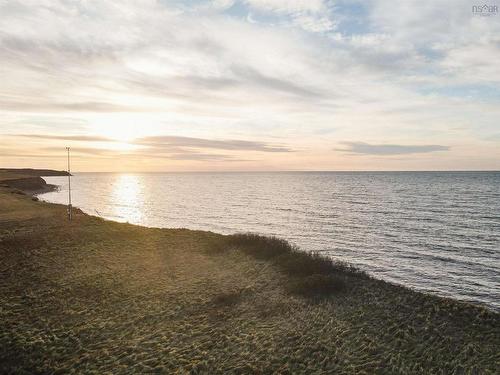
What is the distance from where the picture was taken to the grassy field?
14.2 m

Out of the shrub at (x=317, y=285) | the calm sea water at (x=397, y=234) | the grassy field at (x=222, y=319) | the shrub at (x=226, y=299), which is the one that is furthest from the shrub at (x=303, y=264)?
the calm sea water at (x=397, y=234)

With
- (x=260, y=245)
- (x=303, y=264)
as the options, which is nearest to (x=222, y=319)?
(x=303, y=264)

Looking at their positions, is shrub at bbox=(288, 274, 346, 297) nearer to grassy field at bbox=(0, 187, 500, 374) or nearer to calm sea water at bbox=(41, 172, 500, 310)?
grassy field at bbox=(0, 187, 500, 374)

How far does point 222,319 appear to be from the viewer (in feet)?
59.1

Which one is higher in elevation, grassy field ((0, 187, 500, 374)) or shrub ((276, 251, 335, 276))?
shrub ((276, 251, 335, 276))

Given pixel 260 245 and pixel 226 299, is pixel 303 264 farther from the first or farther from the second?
pixel 226 299

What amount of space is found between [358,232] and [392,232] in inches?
193

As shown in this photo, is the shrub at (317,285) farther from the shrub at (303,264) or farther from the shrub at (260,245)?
the shrub at (260,245)

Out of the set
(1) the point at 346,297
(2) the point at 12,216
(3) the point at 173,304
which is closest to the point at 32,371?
(3) the point at 173,304

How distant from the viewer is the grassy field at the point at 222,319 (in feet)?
46.6

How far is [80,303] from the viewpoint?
19594 mm

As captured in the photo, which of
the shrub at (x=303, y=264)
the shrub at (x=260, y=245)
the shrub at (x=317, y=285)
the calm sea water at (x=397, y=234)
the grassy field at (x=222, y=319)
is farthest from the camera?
the calm sea water at (x=397, y=234)

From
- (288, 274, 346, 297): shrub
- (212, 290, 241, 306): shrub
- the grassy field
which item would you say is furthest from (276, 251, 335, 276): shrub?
(212, 290, 241, 306): shrub

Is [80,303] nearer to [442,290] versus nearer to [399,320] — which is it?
[399,320]
